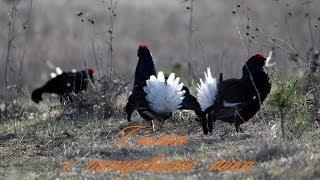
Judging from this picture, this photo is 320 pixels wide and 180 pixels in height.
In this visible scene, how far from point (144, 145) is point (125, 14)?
15345mm

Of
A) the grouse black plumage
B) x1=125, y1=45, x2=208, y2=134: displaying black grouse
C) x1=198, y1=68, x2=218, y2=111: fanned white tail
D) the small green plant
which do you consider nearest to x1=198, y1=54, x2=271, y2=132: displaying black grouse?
x1=198, y1=68, x2=218, y2=111: fanned white tail

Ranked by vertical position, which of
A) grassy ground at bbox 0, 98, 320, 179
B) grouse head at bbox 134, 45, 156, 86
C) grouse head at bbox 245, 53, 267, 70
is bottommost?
grassy ground at bbox 0, 98, 320, 179

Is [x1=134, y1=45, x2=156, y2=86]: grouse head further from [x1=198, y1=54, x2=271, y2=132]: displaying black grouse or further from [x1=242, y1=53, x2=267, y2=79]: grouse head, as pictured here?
[x1=242, y1=53, x2=267, y2=79]: grouse head

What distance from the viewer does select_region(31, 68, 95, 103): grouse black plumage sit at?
37.9ft

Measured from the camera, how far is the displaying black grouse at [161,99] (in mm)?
8906

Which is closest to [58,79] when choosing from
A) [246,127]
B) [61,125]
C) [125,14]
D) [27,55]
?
[61,125]

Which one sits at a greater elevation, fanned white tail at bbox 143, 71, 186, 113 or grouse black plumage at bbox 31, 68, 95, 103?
fanned white tail at bbox 143, 71, 186, 113

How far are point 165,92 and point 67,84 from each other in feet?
10.1

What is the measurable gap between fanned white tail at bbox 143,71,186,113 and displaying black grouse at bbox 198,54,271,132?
325mm

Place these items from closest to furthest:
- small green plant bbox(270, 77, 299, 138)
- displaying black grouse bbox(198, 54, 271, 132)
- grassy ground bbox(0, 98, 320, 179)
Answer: grassy ground bbox(0, 98, 320, 179) → small green plant bbox(270, 77, 299, 138) → displaying black grouse bbox(198, 54, 271, 132)

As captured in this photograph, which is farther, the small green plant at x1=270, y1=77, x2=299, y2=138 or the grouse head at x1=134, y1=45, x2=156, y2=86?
the grouse head at x1=134, y1=45, x2=156, y2=86

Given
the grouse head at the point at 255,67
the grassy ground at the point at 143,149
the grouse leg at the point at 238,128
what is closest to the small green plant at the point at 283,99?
the grassy ground at the point at 143,149

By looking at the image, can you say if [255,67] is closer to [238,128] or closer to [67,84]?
[238,128]

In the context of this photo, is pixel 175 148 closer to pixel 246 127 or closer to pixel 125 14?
pixel 246 127
